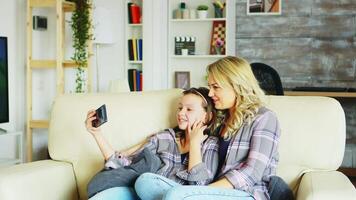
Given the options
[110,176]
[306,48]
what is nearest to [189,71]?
[306,48]

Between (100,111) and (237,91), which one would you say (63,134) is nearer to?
(100,111)

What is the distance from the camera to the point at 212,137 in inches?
86.3

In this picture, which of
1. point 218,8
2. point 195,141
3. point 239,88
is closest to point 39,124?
point 218,8

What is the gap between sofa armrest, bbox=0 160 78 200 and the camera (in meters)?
1.93

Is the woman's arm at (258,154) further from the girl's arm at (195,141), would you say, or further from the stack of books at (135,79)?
the stack of books at (135,79)

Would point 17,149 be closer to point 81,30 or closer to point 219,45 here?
point 81,30

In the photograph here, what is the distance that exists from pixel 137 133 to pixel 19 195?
0.59 m

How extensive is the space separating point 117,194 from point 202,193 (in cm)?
38

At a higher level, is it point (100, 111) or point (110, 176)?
point (100, 111)

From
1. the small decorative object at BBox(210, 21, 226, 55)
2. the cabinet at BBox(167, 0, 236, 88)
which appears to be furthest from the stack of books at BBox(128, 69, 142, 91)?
the small decorative object at BBox(210, 21, 226, 55)

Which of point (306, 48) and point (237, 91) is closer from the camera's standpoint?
point (237, 91)

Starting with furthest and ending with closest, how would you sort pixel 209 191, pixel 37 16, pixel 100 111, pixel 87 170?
pixel 37 16
pixel 87 170
pixel 100 111
pixel 209 191

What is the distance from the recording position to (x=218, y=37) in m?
5.14

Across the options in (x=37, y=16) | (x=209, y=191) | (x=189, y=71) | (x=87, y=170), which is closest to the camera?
(x=209, y=191)
